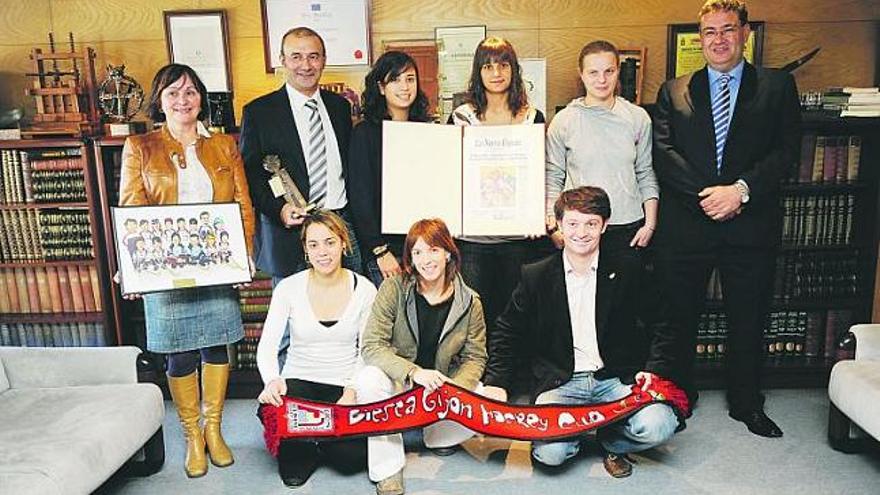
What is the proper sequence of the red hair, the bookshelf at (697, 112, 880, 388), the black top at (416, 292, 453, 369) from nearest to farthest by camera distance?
the red hair, the black top at (416, 292, 453, 369), the bookshelf at (697, 112, 880, 388)

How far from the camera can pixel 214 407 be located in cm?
283

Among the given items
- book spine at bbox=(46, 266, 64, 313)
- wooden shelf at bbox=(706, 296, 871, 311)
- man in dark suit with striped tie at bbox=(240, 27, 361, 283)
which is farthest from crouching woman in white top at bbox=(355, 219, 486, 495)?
book spine at bbox=(46, 266, 64, 313)

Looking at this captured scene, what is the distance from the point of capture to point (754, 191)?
2895 mm

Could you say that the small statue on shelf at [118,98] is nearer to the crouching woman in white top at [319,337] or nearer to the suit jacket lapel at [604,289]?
the crouching woman in white top at [319,337]

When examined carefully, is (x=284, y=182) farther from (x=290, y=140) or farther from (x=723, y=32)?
(x=723, y=32)

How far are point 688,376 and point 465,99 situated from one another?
151 centimetres

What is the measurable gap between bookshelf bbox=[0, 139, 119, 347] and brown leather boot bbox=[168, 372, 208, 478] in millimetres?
935

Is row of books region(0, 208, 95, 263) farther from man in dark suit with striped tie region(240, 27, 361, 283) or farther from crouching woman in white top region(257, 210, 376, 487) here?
crouching woman in white top region(257, 210, 376, 487)

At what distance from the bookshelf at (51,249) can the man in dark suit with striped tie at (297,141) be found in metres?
0.99

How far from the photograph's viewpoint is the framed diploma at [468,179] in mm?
2885

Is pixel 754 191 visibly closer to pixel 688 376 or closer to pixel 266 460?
pixel 688 376

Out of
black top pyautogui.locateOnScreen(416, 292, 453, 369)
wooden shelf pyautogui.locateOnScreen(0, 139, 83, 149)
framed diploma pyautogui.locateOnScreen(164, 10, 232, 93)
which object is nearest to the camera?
black top pyautogui.locateOnScreen(416, 292, 453, 369)

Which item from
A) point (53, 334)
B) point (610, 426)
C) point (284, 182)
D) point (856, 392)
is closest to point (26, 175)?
point (53, 334)

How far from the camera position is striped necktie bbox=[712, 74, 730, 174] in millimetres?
2932
